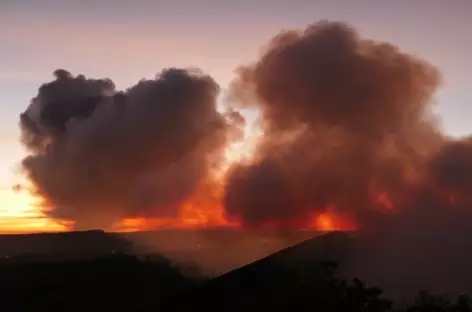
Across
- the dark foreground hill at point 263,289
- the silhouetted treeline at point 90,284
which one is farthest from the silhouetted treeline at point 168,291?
the dark foreground hill at point 263,289

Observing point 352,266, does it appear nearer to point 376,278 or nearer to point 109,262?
point 376,278

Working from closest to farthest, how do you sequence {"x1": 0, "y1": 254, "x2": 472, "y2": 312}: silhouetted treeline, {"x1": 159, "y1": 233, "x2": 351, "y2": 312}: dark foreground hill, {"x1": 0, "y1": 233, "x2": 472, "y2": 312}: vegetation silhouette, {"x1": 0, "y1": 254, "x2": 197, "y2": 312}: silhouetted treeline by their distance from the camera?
{"x1": 159, "y1": 233, "x2": 351, "y2": 312}: dark foreground hill < {"x1": 0, "y1": 254, "x2": 472, "y2": 312}: silhouetted treeline < {"x1": 0, "y1": 233, "x2": 472, "y2": 312}: vegetation silhouette < {"x1": 0, "y1": 254, "x2": 197, "y2": 312}: silhouetted treeline

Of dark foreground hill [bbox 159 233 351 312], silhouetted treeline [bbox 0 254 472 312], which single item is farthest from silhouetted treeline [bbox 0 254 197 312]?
dark foreground hill [bbox 159 233 351 312]

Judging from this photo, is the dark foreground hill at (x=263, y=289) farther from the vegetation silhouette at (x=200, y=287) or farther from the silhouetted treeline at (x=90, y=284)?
the silhouetted treeline at (x=90, y=284)

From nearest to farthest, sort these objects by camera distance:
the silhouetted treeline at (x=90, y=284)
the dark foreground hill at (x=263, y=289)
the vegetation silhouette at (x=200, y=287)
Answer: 1. the dark foreground hill at (x=263, y=289)
2. the vegetation silhouette at (x=200, y=287)
3. the silhouetted treeline at (x=90, y=284)

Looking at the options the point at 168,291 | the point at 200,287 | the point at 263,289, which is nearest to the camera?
the point at 263,289

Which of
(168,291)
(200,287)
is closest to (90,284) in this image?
(168,291)

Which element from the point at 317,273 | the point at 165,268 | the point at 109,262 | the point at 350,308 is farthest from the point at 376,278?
the point at 109,262

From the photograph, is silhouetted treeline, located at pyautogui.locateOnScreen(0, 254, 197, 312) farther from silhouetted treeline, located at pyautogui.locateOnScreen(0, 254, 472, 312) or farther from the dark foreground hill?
the dark foreground hill

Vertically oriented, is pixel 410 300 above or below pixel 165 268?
below

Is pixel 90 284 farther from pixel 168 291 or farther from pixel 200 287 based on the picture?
pixel 200 287

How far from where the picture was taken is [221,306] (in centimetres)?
14725

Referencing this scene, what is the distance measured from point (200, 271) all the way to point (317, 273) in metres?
39.0

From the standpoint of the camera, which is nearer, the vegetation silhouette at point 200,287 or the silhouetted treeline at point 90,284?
the vegetation silhouette at point 200,287
